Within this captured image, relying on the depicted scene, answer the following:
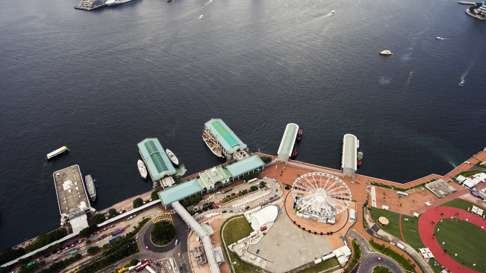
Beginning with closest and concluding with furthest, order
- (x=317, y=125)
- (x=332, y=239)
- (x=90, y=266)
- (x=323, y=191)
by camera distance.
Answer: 1. (x=90, y=266)
2. (x=332, y=239)
3. (x=323, y=191)
4. (x=317, y=125)

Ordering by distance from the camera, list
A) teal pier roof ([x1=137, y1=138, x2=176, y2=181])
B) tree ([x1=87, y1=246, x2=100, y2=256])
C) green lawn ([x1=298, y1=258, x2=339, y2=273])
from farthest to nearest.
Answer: teal pier roof ([x1=137, y1=138, x2=176, y2=181])
tree ([x1=87, y1=246, x2=100, y2=256])
green lawn ([x1=298, y1=258, x2=339, y2=273])

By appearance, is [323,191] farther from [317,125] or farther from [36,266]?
[36,266]

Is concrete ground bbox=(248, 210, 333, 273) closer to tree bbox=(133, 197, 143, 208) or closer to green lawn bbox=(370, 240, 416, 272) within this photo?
green lawn bbox=(370, 240, 416, 272)

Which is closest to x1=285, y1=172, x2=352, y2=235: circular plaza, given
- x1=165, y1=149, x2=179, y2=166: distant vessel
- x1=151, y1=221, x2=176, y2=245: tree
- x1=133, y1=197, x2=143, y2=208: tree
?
x1=151, y1=221, x2=176, y2=245: tree

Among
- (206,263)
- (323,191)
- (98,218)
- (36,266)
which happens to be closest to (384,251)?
(323,191)

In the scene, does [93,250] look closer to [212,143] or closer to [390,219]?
[212,143]
